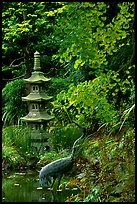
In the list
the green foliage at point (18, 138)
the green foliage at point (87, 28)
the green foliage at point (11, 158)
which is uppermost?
the green foliage at point (87, 28)

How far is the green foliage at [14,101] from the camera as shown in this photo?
7.58 metres

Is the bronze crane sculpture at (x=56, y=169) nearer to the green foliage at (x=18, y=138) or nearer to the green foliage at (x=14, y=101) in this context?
the green foliage at (x=18, y=138)

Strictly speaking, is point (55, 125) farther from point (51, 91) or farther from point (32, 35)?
point (32, 35)

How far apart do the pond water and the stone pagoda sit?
1.04 m

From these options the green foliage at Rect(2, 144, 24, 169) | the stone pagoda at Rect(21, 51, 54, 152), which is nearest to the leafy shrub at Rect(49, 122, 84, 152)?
the stone pagoda at Rect(21, 51, 54, 152)

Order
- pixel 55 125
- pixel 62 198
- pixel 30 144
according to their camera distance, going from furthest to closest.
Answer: pixel 55 125 → pixel 30 144 → pixel 62 198

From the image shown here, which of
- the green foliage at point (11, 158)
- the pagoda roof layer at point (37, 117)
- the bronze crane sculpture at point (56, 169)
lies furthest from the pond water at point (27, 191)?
the pagoda roof layer at point (37, 117)

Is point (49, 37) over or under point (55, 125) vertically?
over

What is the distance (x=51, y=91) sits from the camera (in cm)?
757

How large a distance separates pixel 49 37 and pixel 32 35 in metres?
0.38

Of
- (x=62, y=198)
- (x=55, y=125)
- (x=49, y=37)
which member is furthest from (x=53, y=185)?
(x=49, y=37)

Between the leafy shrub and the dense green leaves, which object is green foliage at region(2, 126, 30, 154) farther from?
the dense green leaves

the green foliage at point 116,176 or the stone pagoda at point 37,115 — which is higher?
the green foliage at point 116,176

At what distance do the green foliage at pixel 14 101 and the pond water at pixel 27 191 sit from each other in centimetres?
243
